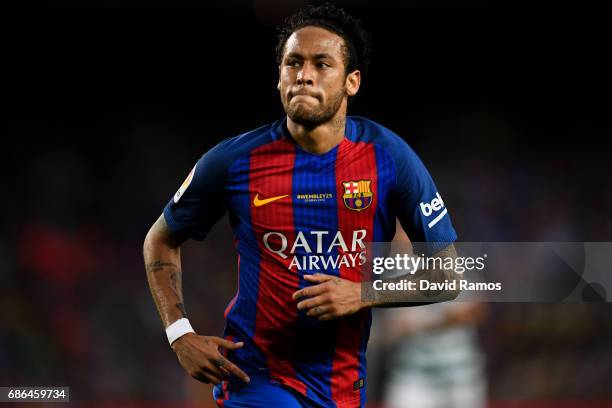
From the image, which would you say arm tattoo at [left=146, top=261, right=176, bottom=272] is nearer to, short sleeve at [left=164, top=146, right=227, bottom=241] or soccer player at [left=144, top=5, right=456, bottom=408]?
soccer player at [left=144, top=5, right=456, bottom=408]

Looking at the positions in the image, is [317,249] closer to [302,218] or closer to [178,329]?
[302,218]

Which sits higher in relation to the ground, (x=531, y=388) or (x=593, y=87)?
(x=593, y=87)

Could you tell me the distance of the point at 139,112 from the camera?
36.9 ft

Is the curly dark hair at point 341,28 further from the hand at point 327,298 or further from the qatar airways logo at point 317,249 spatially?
the hand at point 327,298

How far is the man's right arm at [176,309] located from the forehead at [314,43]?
0.90 m

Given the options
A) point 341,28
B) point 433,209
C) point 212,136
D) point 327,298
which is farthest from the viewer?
point 212,136

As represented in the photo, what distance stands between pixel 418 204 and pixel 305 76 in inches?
26.1

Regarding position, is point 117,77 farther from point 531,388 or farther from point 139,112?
point 531,388

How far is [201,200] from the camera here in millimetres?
3418

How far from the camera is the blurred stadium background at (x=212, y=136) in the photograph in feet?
31.3

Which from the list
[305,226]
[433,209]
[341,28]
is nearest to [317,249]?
[305,226]

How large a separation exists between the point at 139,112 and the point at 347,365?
844 cm

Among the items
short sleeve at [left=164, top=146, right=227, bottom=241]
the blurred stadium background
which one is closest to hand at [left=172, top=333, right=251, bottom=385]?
short sleeve at [left=164, top=146, right=227, bottom=241]

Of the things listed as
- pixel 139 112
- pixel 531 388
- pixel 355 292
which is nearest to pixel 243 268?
pixel 355 292
